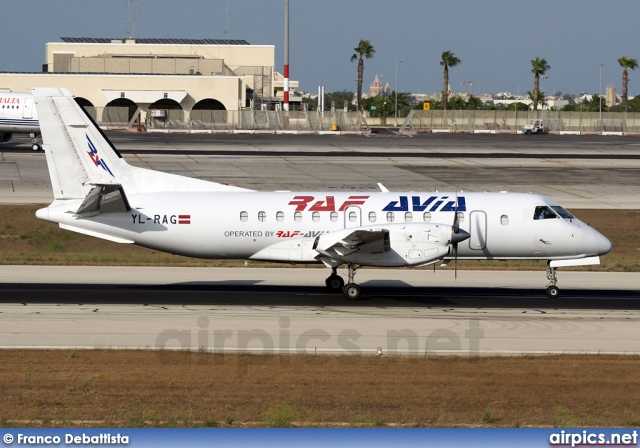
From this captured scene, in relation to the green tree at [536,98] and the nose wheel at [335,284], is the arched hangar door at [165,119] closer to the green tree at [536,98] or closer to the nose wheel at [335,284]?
the green tree at [536,98]

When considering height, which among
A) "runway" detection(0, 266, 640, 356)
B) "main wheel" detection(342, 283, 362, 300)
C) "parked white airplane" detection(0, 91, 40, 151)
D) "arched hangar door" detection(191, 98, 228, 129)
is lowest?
"runway" detection(0, 266, 640, 356)

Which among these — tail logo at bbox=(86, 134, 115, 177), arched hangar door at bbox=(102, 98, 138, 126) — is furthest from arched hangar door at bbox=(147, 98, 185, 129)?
tail logo at bbox=(86, 134, 115, 177)

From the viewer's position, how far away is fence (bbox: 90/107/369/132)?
10925 centimetres

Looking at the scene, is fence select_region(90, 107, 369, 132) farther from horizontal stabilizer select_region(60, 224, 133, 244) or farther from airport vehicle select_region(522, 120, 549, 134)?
horizontal stabilizer select_region(60, 224, 133, 244)

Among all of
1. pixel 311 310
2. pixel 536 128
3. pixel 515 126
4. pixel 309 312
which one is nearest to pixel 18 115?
pixel 311 310

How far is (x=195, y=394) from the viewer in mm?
16375

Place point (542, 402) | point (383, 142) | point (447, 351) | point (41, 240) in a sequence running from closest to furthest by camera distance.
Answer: point (542, 402)
point (447, 351)
point (41, 240)
point (383, 142)

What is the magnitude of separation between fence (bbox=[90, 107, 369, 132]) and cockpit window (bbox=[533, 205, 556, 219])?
269ft

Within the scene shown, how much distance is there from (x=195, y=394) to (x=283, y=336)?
5702 mm

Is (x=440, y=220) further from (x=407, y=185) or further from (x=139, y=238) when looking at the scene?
(x=407, y=185)

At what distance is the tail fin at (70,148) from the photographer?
2775cm

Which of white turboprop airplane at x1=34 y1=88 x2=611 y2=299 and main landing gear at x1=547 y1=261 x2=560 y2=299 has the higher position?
white turboprop airplane at x1=34 y1=88 x2=611 y2=299

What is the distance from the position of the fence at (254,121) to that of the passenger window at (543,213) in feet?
269

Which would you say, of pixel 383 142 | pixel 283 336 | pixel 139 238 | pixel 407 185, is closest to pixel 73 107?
pixel 139 238
